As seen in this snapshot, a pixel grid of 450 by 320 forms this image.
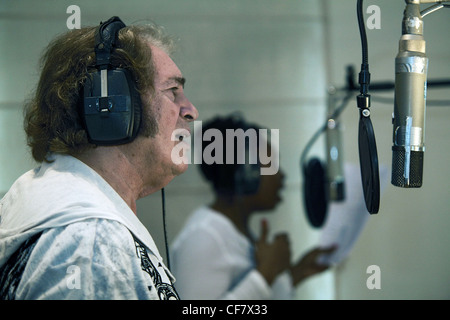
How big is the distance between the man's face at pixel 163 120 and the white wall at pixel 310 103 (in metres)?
1.06

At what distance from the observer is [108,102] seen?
77cm

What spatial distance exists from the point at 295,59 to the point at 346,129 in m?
0.43

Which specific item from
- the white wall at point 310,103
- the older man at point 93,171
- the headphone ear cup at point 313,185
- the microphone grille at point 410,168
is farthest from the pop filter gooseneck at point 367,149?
the white wall at point 310,103

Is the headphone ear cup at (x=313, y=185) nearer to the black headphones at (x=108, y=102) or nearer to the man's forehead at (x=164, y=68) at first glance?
the man's forehead at (x=164, y=68)

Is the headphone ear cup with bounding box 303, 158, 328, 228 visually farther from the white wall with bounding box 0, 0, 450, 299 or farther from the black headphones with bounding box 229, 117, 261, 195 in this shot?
the white wall with bounding box 0, 0, 450, 299

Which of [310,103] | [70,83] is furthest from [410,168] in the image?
[310,103]

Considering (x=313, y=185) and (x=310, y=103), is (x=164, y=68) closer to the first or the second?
(x=313, y=185)

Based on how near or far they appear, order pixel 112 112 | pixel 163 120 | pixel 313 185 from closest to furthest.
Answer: pixel 112 112 → pixel 163 120 → pixel 313 185

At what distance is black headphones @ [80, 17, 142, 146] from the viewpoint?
77cm

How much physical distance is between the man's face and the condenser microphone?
404mm

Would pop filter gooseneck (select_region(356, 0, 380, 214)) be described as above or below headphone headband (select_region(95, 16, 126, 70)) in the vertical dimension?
below

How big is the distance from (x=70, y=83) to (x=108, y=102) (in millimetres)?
110

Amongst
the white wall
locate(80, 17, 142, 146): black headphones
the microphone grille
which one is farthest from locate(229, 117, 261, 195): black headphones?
the microphone grille
